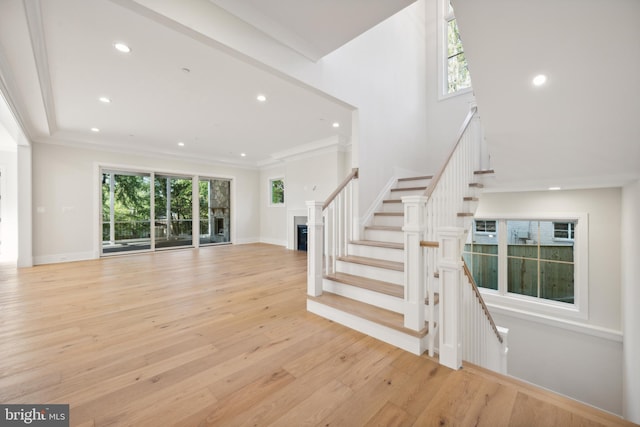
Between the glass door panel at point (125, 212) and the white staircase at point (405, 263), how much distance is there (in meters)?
5.73

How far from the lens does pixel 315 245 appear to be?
8.85 ft

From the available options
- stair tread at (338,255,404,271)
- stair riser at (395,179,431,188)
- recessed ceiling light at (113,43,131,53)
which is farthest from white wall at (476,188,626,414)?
recessed ceiling light at (113,43,131,53)

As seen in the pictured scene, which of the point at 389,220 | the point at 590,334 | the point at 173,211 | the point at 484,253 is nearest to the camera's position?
the point at 389,220

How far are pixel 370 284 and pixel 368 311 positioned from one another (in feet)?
1.04

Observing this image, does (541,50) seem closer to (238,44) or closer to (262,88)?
(238,44)

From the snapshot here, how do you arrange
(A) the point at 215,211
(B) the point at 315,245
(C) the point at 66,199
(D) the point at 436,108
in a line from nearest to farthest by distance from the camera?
(B) the point at 315,245 → (D) the point at 436,108 → (C) the point at 66,199 → (A) the point at 215,211

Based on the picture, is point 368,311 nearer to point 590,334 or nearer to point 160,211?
point 590,334

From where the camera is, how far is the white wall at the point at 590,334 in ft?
11.6

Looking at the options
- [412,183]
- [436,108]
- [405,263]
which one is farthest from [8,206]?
[436,108]

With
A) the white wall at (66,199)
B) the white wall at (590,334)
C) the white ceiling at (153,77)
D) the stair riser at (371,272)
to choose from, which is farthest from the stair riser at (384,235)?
the white wall at (66,199)

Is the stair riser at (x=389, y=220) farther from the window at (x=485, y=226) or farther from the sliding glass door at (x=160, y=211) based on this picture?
the sliding glass door at (x=160, y=211)

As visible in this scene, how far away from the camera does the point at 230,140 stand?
581 centimetres

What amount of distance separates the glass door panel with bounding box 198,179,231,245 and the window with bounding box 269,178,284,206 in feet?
4.22

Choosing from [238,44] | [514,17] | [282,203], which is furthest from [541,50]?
[282,203]
